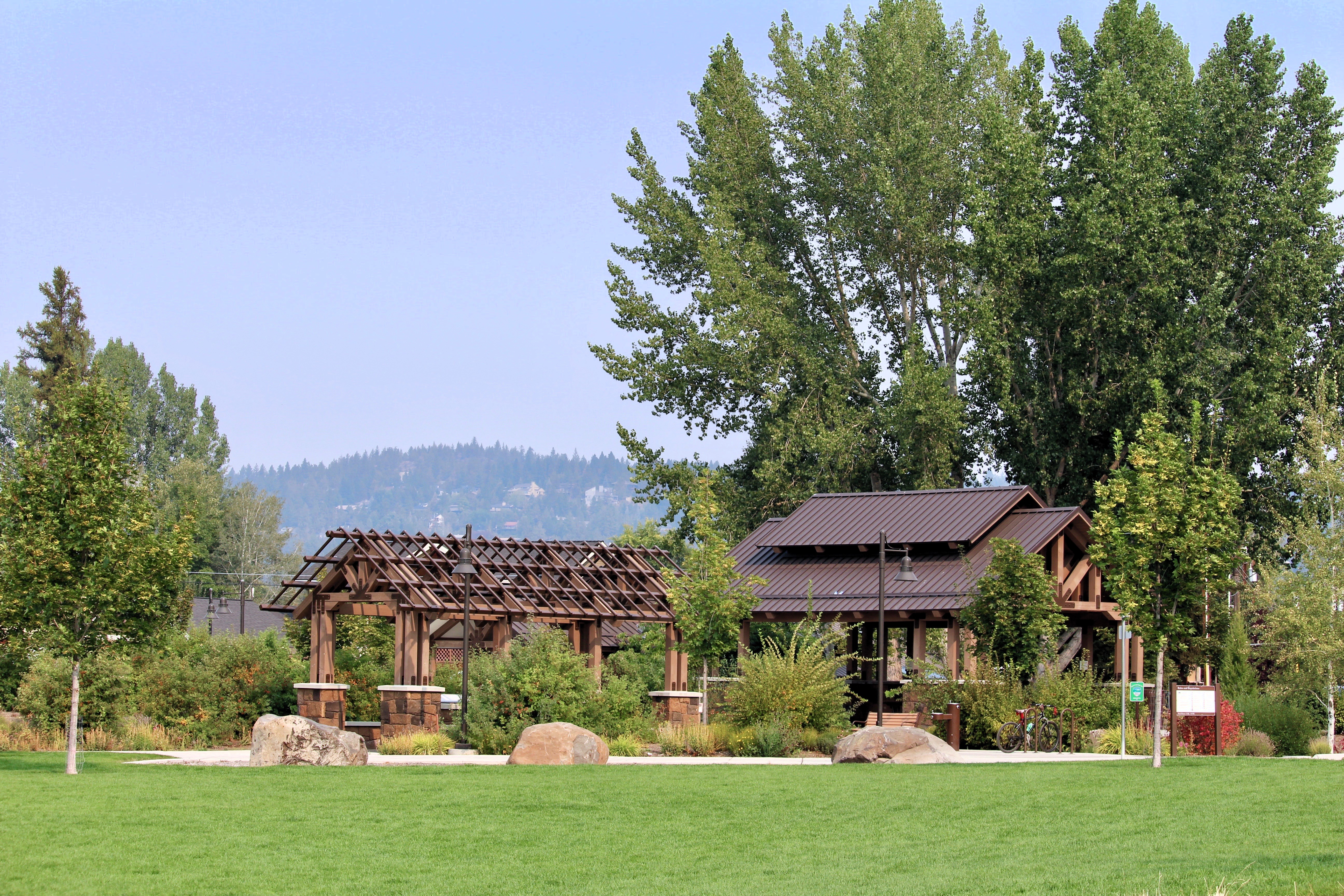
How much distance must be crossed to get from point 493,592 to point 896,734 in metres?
9.48

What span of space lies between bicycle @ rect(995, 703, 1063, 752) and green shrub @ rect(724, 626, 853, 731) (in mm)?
2991

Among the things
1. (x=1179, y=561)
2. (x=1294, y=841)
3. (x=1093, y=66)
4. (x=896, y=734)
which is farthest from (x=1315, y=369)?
(x=1294, y=841)

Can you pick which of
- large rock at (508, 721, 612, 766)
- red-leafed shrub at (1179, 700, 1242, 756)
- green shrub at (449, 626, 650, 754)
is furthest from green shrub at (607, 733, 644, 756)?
red-leafed shrub at (1179, 700, 1242, 756)

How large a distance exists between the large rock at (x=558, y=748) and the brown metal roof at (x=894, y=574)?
38.2ft

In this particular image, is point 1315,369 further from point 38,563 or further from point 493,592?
point 38,563

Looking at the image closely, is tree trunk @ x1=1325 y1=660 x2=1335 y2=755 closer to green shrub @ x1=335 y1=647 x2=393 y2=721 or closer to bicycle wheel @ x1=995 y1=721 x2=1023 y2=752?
bicycle wheel @ x1=995 y1=721 x2=1023 y2=752

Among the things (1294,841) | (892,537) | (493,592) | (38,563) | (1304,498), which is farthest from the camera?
(1304,498)

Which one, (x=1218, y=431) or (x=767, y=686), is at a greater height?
(x=1218, y=431)

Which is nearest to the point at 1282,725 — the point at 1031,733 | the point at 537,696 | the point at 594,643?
the point at 1031,733

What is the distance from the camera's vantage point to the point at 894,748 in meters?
23.6

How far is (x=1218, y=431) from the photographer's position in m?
41.2

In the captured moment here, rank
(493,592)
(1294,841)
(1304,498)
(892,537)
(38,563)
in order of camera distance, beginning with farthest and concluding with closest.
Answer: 1. (1304,498)
2. (892,537)
3. (493,592)
4. (38,563)
5. (1294,841)

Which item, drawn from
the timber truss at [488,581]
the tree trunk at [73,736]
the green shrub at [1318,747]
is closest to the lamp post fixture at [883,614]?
the timber truss at [488,581]

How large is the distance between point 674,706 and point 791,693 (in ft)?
12.6
